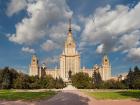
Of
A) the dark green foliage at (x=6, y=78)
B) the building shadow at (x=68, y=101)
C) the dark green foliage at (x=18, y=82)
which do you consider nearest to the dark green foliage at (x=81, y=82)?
the dark green foliage at (x=18, y=82)

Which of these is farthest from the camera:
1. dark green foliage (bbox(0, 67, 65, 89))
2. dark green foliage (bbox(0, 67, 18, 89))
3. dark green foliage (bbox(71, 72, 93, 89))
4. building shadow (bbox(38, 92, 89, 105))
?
dark green foliage (bbox(71, 72, 93, 89))

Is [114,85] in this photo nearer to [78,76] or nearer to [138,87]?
[138,87]

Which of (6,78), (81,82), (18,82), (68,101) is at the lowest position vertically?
(68,101)

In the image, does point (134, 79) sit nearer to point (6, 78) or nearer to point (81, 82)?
point (81, 82)

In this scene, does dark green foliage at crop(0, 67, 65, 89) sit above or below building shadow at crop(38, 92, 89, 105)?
above

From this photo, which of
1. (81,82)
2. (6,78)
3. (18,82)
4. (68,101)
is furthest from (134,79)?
(68,101)

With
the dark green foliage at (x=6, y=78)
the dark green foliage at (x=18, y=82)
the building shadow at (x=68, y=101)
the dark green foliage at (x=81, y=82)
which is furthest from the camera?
the dark green foliage at (x=81, y=82)

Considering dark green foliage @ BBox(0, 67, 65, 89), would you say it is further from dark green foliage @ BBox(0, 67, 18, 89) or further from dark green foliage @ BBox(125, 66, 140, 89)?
dark green foliage @ BBox(125, 66, 140, 89)

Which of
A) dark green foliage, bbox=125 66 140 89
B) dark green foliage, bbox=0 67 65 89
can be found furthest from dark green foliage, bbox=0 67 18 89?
dark green foliage, bbox=125 66 140 89

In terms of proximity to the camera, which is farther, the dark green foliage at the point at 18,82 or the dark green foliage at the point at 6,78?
the dark green foliage at the point at 6,78

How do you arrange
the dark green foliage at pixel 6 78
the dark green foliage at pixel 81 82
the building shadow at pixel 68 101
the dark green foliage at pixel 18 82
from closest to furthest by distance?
the building shadow at pixel 68 101
the dark green foliage at pixel 18 82
the dark green foliage at pixel 6 78
the dark green foliage at pixel 81 82

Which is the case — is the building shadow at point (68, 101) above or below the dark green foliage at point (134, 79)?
below

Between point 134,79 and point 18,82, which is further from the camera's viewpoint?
point 134,79

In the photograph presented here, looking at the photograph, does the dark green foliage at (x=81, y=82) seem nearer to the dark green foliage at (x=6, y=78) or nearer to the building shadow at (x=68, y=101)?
the dark green foliage at (x=6, y=78)
